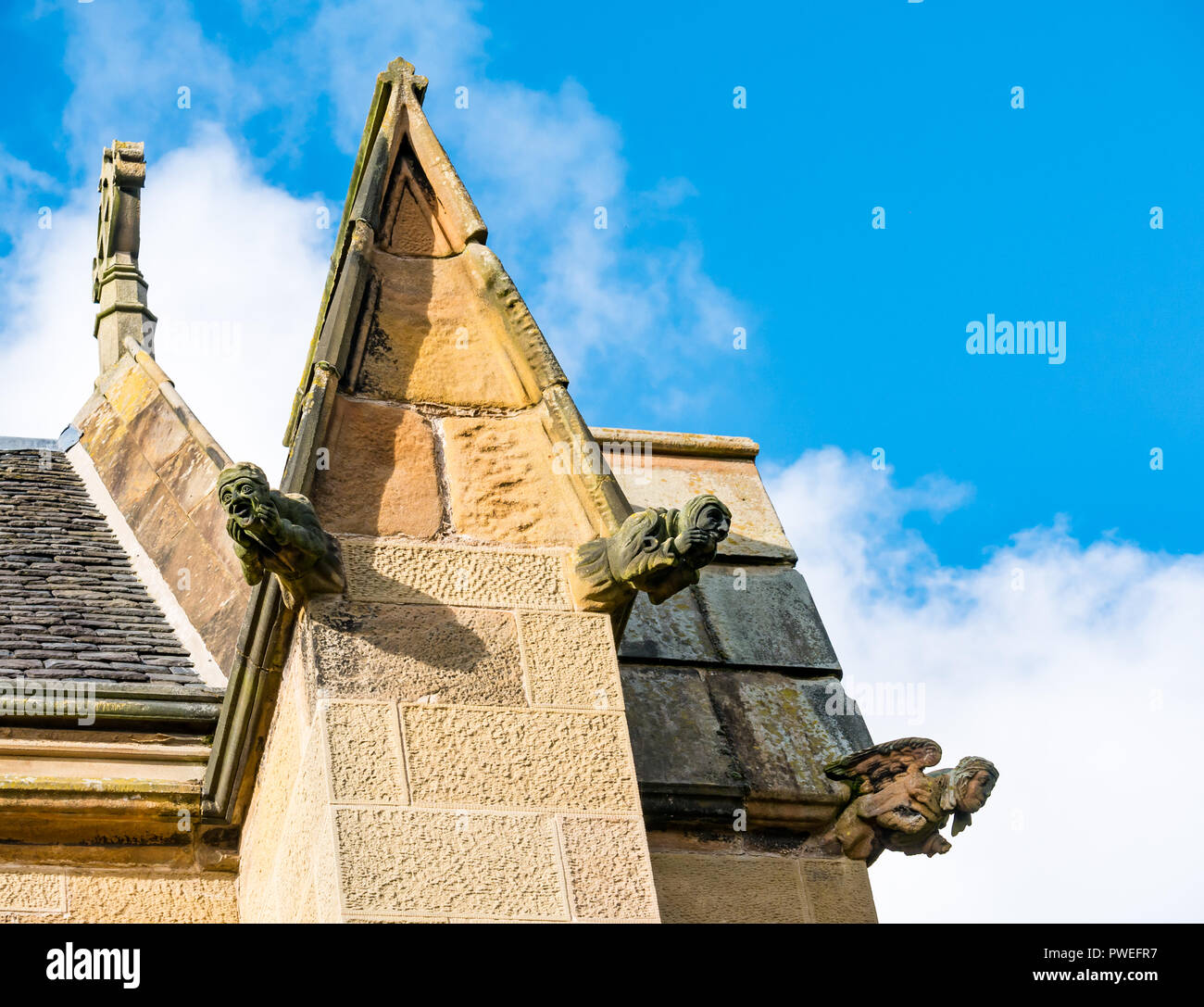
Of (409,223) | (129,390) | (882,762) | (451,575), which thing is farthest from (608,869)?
(129,390)

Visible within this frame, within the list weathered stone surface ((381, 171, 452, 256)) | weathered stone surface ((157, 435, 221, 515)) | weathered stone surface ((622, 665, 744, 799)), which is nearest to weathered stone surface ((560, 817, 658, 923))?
weathered stone surface ((622, 665, 744, 799))

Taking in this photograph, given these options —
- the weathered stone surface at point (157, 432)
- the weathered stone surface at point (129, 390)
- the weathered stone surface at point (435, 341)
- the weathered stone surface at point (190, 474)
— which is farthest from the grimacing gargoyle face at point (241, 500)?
the weathered stone surface at point (129, 390)

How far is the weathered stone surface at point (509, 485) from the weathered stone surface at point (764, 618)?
167 centimetres

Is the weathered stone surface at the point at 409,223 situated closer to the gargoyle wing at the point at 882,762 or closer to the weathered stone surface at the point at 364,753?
the weathered stone surface at the point at 364,753

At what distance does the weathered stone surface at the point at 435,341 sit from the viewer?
18.6 feet

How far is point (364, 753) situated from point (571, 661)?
25.9 inches

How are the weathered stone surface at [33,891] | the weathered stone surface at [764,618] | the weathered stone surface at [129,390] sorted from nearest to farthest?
the weathered stone surface at [33,891]
the weathered stone surface at [764,618]
the weathered stone surface at [129,390]

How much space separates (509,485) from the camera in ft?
17.8

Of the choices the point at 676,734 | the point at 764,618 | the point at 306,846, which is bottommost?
the point at 306,846

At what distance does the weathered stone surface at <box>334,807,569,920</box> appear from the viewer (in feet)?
14.2

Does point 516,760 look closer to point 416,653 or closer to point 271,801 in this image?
point 416,653
